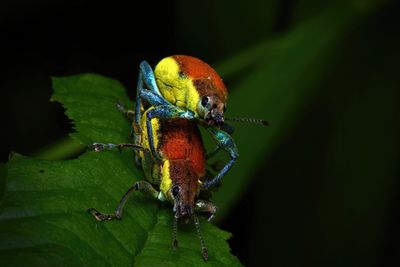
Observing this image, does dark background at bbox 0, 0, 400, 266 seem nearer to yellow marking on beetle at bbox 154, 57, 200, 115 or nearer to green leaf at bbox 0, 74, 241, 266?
yellow marking on beetle at bbox 154, 57, 200, 115

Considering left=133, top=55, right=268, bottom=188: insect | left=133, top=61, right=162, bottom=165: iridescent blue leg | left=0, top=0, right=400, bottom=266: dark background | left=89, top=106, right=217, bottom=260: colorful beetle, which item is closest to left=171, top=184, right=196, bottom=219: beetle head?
left=89, top=106, right=217, bottom=260: colorful beetle

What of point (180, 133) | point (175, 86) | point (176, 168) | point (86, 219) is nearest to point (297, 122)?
point (175, 86)

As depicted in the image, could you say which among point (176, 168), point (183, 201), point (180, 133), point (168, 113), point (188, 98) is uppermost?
point (188, 98)

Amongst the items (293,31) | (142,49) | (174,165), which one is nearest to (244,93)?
(293,31)

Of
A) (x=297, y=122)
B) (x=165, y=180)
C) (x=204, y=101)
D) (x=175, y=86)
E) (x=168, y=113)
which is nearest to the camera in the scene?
(x=165, y=180)

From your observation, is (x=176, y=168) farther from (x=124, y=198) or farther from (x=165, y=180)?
(x=124, y=198)

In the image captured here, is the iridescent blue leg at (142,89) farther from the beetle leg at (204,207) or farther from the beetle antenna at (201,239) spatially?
the beetle antenna at (201,239)

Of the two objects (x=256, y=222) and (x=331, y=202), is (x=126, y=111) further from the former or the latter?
(x=331, y=202)
